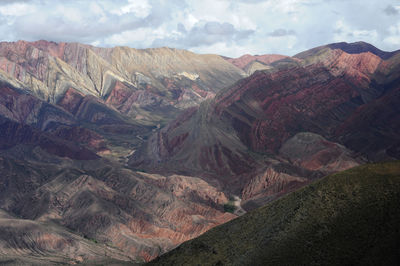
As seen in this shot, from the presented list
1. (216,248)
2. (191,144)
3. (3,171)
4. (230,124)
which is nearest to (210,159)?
(191,144)

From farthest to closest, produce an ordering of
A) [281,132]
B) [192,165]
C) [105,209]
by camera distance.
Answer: [281,132] < [192,165] < [105,209]

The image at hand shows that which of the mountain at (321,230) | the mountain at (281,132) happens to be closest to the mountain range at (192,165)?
the mountain at (281,132)

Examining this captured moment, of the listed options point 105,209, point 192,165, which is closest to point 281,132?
point 192,165

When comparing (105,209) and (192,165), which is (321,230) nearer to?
(105,209)

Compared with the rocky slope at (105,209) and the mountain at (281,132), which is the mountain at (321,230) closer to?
the rocky slope at (105,209)

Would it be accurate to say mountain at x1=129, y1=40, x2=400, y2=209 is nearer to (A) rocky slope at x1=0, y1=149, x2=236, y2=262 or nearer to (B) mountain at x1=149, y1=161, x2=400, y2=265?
(A) rocky slope at x1=0, y1=149, x2=236, y2=262

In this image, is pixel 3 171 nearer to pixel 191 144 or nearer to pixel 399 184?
pixel 191 144
